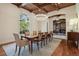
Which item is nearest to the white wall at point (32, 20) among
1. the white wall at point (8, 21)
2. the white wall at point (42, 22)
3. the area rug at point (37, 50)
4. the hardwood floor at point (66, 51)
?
the white wall at point (42, 22)

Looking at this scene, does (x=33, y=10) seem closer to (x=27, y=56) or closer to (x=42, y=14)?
(x=42, y=14)

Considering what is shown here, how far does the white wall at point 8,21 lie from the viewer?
8.83 feet

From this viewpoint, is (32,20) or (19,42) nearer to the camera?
(19,42)

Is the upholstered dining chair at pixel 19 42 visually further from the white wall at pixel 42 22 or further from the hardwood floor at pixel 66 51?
the hardwood floor at pixel 66 51

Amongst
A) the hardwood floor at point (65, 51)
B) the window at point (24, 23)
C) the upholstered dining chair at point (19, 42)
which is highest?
the window at point (24, 23)

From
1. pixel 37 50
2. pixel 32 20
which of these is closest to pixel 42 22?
pixel 32 20

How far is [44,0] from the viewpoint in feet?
8.86

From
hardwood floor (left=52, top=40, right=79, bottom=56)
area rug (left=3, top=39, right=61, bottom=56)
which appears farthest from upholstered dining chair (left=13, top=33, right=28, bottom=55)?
hardwood floor (left=52, top=40, right=79, bottom=56)

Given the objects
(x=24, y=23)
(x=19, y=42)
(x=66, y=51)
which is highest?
(x=24, y=23)

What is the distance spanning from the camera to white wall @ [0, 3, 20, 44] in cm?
269

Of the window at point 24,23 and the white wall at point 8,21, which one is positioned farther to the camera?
the window at point 24,23

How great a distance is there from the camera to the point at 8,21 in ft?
9.09

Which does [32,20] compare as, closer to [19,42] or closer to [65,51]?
[19,42]

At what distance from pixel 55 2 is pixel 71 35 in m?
0.83
